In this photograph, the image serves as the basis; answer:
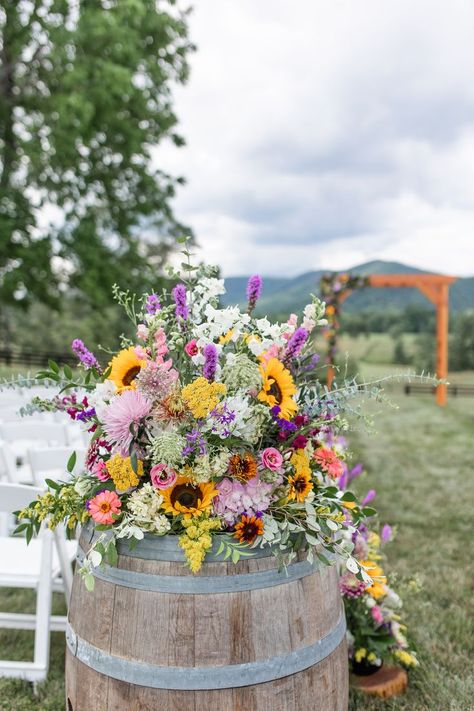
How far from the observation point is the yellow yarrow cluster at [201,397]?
5.74 ft

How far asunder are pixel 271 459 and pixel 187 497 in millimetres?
268

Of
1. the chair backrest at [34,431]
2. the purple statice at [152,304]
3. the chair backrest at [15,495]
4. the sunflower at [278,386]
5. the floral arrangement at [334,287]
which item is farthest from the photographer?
the floral arrangement at [334,287]

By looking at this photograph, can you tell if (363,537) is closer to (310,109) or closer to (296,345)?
(296,345)

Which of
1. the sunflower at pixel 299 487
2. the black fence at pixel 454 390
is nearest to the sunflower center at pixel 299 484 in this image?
the sunflower at pixel 299 487

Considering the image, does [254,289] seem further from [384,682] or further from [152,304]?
[384,682]

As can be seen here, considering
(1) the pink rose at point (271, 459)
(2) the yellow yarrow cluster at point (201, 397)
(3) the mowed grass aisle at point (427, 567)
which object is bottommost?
(3) the mowed grass aisle at point (427, 567)

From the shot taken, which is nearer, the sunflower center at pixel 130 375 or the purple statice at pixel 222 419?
the purple statice at pixel 222 419

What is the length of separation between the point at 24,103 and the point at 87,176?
2456 mm

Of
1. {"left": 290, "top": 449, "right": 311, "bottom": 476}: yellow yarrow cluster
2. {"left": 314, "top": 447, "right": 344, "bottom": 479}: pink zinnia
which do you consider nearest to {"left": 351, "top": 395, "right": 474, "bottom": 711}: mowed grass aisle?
{"left": 314, "top": 447, "right": 344, "bottom": 479}: pink zinnia

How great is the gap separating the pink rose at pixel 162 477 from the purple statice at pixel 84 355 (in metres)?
0.43

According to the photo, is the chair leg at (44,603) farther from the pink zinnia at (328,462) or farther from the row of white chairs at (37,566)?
the pink zinnia at (328,462)

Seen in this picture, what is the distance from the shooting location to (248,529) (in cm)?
179

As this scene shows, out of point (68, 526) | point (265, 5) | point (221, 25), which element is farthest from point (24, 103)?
point (68, 526)

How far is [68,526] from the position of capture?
1.98 m
